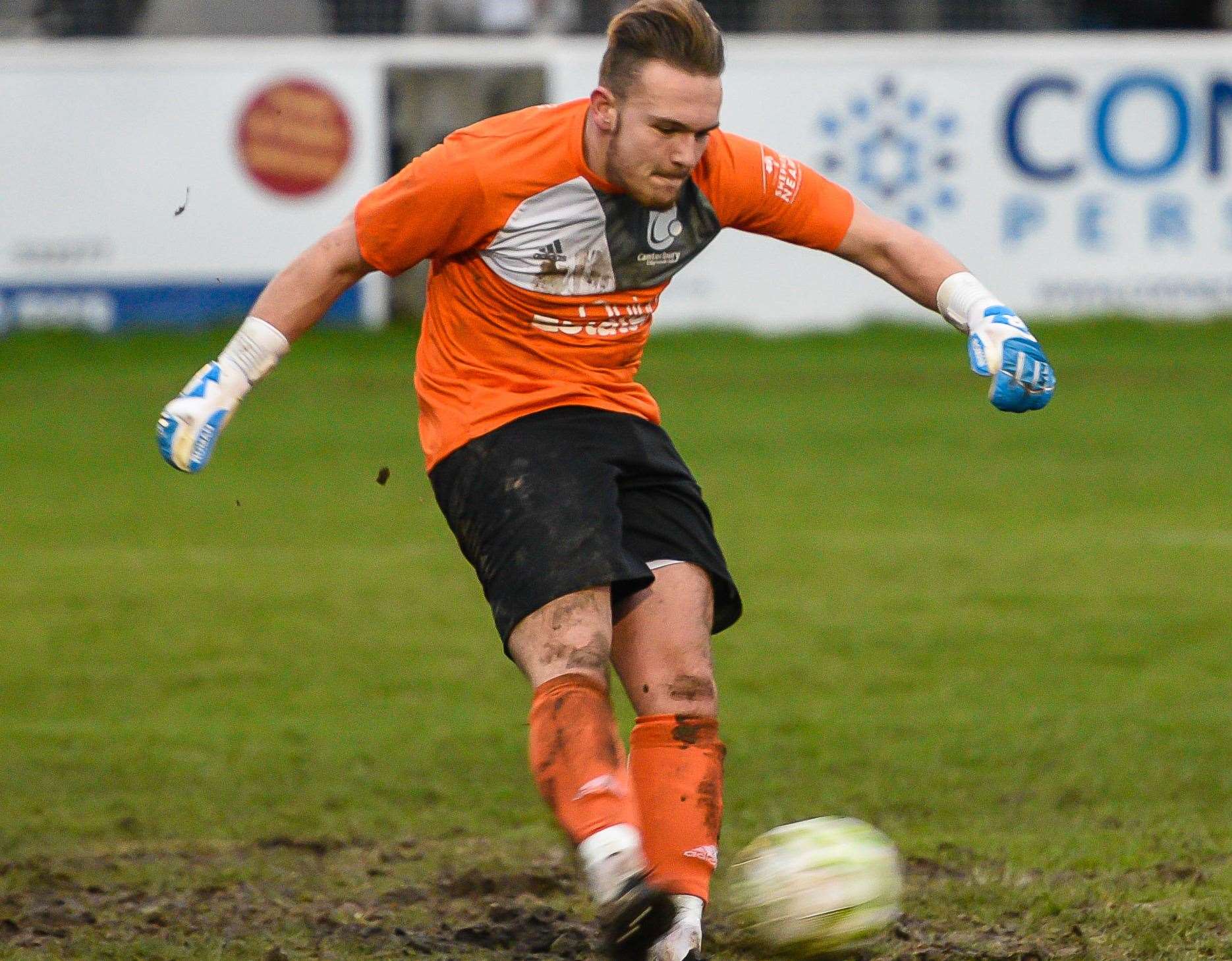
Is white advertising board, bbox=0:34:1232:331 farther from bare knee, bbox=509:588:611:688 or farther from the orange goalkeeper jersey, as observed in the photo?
bare knee, bbox=509:588:611:688

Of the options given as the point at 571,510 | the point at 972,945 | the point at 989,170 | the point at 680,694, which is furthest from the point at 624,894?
the point at 989,170

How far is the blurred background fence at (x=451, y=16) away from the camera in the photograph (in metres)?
17.8

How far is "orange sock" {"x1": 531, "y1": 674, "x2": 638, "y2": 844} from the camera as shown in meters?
3.63

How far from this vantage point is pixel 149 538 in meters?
9.95

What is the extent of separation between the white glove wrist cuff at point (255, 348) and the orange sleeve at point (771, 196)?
3.17 ft

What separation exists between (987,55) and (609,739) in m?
15.0

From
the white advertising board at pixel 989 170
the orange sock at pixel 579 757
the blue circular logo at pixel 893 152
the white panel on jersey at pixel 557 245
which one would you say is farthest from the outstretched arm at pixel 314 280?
the blue circular logo at pixel 893 152

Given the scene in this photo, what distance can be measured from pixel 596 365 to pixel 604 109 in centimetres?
59

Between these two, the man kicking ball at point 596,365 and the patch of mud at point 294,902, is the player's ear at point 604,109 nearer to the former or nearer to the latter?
the man kicking ball at point 596,365

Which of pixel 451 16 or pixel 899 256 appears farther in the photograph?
pixel 451 16

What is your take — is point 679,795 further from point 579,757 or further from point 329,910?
point 329,910

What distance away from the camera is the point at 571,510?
154 inches

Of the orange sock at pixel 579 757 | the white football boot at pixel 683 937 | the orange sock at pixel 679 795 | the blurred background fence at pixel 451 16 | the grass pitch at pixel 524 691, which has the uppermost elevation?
the blurred background fence at pixel 451 16

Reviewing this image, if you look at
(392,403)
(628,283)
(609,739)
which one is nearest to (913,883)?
(609,739)
